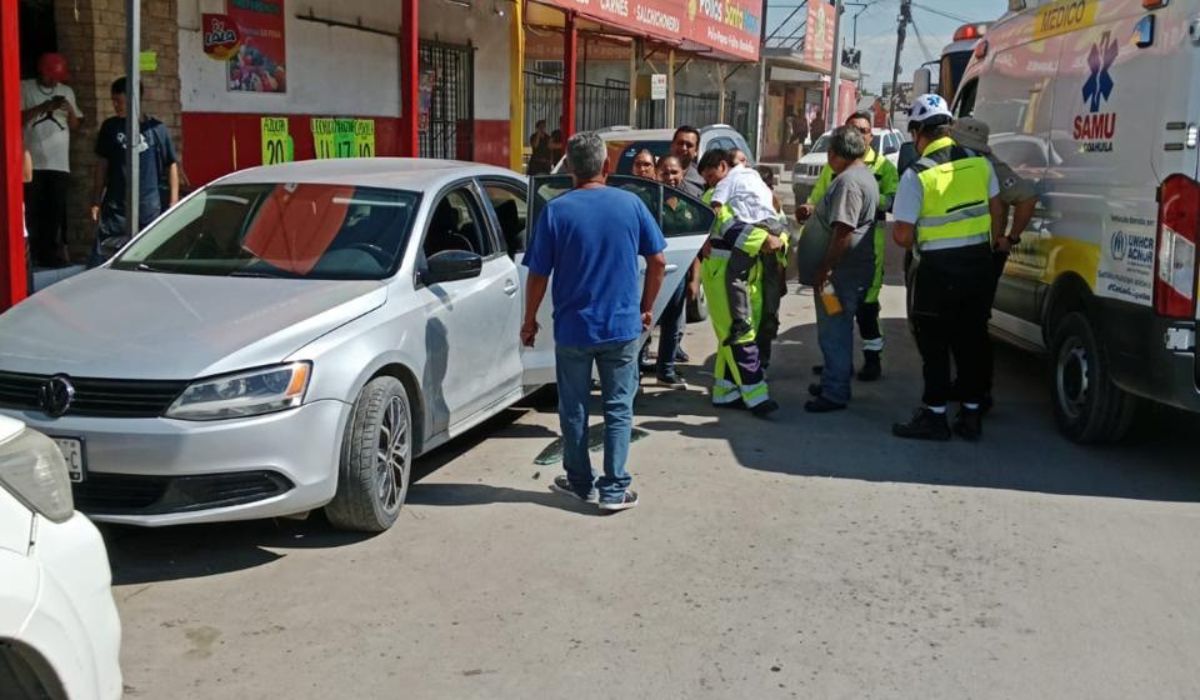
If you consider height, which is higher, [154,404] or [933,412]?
[154,404]

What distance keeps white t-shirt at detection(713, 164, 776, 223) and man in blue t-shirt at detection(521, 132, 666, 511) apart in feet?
6.26

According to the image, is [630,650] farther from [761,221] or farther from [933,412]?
[761,221]

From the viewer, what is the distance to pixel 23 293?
679 cm

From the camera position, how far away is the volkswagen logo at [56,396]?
14.8ft

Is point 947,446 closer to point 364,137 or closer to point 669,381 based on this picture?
point 669,381

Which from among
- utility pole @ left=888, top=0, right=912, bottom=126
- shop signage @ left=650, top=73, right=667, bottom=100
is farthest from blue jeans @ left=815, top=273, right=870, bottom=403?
utility pole @ left=888, top=0, right=912, bottom=126

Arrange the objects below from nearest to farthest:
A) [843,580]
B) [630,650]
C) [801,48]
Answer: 1. [630,650]
2. [843,580]
3. [801,48]

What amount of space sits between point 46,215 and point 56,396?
5.77 metres

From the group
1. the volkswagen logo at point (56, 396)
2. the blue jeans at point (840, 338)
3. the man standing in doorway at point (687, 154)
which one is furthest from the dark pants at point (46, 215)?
the blue jeans at point (840, 338)

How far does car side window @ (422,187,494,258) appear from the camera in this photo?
6180mm

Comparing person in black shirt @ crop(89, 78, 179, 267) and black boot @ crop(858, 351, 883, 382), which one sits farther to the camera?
black boot @ crop(858, 351, 883, 382)

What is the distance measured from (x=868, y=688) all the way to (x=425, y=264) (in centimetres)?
297

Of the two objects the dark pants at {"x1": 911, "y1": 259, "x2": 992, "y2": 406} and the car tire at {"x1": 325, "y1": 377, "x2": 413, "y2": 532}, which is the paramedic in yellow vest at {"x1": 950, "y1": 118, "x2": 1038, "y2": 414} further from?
the car tire at {"x1": 325, "y1": 377, "x2": 413, "y2": 532}

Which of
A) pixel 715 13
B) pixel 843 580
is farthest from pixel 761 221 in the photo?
pixel 715 13
